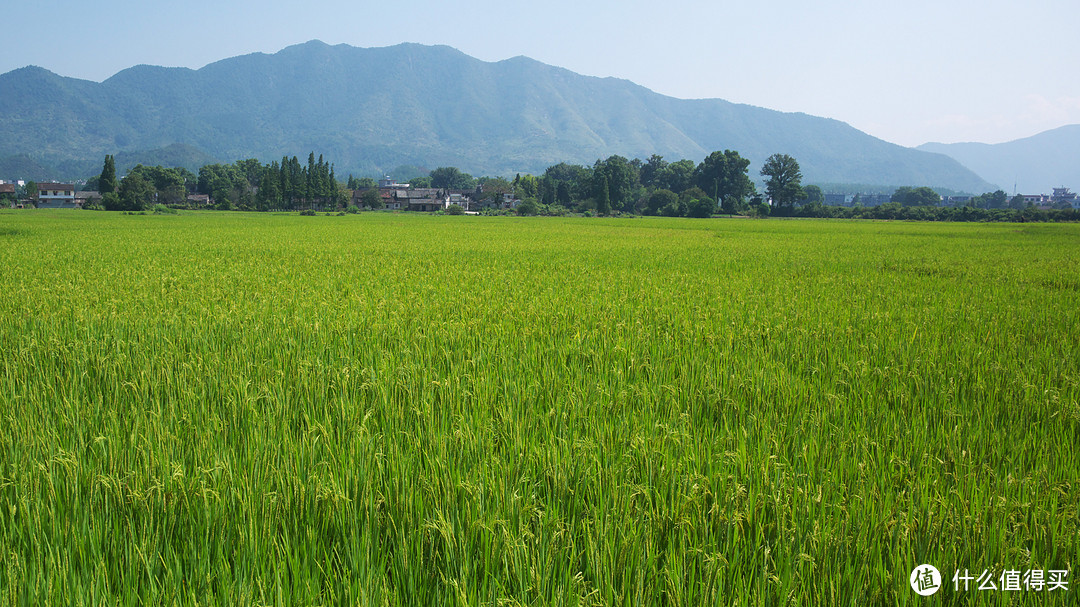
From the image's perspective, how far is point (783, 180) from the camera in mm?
105188

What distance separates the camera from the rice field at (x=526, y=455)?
189 cm

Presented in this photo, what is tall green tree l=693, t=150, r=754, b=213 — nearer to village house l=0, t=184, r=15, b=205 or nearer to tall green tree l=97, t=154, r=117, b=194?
tall green tree l=97, t=154, r=117, b=194

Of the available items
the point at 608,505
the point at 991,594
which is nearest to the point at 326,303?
the point at 608,505

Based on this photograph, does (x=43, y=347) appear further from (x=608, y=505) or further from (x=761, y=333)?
(x=761, y=333)

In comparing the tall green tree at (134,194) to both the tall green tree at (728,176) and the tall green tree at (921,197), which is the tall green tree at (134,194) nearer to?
the tall green tree at (728,176)

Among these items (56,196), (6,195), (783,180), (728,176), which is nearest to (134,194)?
(6,195)

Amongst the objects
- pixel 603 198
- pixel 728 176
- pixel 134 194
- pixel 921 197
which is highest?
pixel 728 176

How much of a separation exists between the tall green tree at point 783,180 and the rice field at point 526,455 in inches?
4189

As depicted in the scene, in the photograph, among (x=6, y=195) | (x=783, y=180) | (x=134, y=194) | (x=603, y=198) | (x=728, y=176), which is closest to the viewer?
(x=134, y=194)

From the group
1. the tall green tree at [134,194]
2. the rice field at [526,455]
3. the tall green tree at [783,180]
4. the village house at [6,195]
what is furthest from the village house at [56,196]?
the rice field at [526,455]

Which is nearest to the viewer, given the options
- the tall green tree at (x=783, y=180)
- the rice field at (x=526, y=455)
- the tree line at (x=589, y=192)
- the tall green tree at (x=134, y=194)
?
the rice field at (x=526, y=455)

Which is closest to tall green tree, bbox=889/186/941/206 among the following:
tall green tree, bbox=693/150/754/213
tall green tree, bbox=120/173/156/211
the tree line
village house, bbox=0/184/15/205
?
the tree line

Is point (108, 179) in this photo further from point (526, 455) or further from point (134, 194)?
point (526, 455)

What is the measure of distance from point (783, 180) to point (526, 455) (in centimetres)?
11429
